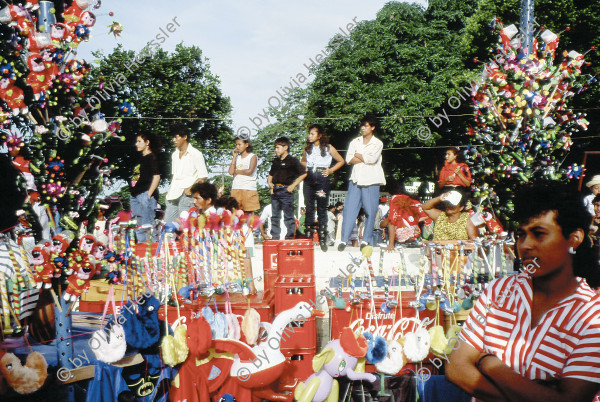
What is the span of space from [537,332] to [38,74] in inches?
109

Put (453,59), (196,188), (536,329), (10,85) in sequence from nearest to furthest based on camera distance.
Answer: (536,329) < (10,85) < (196,188) < (453,59)

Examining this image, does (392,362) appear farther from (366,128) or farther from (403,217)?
(403,217)

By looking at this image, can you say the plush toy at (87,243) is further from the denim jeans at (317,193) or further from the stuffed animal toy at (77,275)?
the denim jeans at (317,193)

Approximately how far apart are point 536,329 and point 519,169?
6.76 feet

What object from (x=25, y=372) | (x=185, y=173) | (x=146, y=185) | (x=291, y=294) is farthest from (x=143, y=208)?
(x=25, y=372)

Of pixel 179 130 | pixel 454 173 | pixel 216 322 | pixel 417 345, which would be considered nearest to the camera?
pixel 216 322

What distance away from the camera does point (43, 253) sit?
9.67ft

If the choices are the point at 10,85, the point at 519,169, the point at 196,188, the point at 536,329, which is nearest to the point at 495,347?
the point at 536,329

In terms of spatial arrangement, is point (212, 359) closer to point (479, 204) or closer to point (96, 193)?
point (96, 193)

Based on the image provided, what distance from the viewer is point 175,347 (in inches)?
131

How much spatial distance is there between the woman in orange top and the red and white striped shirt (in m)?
4.18

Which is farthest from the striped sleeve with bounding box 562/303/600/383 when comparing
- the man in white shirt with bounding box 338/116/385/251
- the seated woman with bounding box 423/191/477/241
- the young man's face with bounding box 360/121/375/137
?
the young man's face with bounding box 360/121/375/137

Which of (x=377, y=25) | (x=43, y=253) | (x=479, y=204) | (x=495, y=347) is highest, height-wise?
(x=377, y=25)

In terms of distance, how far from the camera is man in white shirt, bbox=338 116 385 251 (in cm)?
630
